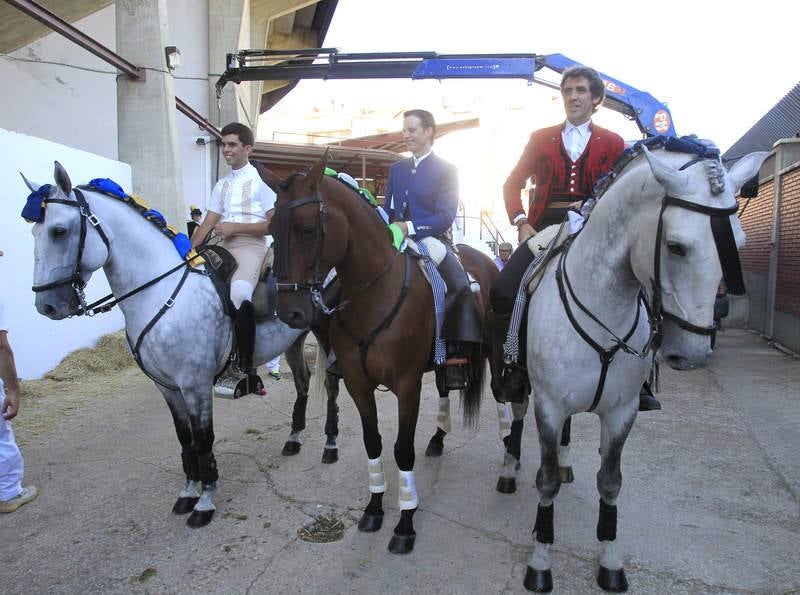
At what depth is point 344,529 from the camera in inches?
124

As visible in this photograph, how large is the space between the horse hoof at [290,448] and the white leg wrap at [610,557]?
261cm

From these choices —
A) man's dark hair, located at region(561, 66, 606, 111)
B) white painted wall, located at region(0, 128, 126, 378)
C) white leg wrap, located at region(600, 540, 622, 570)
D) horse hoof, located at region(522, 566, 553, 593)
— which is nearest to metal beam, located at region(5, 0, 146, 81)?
white painted wall, located at region(0, 128, 126, 378)

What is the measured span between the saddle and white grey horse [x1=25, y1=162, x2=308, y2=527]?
0.06 m

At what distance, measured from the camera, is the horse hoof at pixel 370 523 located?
310cm

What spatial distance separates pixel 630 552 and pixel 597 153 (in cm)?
232

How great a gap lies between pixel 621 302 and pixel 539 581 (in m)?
1.47

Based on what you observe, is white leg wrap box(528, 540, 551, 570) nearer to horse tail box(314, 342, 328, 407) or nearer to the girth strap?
horse tail box(314, 342, 328, 407)

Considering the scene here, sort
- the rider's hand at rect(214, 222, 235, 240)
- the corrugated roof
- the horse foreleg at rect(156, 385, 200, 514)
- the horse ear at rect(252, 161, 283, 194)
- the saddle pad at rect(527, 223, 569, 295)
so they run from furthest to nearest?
the corrugated roof
the rider's hand at rect(214, 222, 235, 240)
the horse foreleg at rect(156, 385, 200, 514)
the saddle pad at rect(527, 223, 569, 295)
the horse ear at rect(252, 161, 283, 194)

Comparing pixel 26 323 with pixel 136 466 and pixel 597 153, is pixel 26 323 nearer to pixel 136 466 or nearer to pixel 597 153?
pixel 136 466

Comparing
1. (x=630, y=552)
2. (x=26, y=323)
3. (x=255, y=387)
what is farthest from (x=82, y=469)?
(x=630, y=552)

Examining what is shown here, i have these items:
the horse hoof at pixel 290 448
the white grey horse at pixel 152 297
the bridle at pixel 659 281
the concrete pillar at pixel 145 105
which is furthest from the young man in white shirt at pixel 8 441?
the concrete pillar at pixel 145 105

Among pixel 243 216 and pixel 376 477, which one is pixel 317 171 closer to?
pixel 243 216

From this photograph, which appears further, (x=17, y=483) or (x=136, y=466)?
(x=136, y=466)

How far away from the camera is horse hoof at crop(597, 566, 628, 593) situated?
8.26 feet
